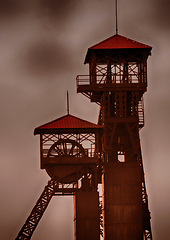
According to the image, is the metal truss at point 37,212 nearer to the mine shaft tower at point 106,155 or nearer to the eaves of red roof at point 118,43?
the mine shaft tower at point 106,155

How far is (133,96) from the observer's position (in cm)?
8162

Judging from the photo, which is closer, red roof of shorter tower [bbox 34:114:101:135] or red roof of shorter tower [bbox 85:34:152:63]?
red roof of shorter tower [bbox 34:114:101:135]

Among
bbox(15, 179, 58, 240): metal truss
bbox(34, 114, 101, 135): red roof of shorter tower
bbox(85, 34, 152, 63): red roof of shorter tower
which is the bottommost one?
bbox(15, 179, 58, 240): metal truss

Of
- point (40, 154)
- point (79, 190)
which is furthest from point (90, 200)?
point (40, 154)

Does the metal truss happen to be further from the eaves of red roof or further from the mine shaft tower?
the eaves of red roof

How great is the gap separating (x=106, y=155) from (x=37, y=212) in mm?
9153

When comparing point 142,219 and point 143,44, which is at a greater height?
point 143,44

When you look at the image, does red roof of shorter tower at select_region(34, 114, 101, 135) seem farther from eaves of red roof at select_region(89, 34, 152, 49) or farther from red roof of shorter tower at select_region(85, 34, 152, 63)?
eaves of red roof at select_region(89, 34, 152, 49)

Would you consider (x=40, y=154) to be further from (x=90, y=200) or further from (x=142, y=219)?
(x=142, y=219)

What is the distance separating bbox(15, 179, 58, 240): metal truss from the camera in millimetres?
79312

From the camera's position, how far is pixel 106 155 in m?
80.9

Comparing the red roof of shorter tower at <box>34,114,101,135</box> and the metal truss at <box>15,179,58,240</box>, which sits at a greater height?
the red roof of shorter tower at <box>34,114,101,135</box>

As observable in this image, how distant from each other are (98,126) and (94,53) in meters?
7.84

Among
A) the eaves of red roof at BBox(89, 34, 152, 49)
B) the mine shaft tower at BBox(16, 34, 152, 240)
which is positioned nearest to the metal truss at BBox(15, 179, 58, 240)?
the mine shaft tower at BBox(16, 34, 152, 240)
